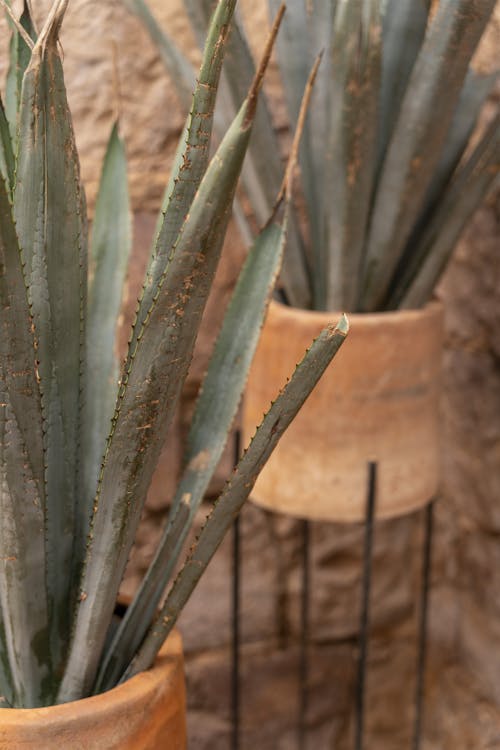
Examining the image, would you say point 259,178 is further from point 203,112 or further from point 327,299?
point 203,112

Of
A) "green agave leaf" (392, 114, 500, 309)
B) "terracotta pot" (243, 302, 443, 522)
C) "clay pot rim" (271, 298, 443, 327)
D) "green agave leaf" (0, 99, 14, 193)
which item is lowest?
"terracotta pot" (243, 302, 443, 522)

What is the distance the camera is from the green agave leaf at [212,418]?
65cm

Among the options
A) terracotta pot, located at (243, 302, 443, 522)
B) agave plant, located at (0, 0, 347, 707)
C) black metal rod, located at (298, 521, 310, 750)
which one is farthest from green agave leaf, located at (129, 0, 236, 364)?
black metal rod, located at (298, 521, 310, 750)

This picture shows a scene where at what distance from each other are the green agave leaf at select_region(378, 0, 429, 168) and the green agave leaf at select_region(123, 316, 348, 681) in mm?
442

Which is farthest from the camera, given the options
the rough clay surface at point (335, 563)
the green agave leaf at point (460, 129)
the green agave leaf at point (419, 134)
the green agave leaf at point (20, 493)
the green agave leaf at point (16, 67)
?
the rough clay surface at point (335, 563)

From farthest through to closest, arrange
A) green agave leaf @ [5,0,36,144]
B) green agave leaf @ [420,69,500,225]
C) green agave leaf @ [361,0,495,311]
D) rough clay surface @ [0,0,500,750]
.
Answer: rough clay surface @ [0,0,500,750], green agave leaf @ [420,69,500,225], green agave leaf @ [361,0,495,311], green agave leaf @ [5,0,36,144]

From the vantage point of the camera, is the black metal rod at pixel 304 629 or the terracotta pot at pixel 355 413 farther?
the black metal rod at pixel 304 629

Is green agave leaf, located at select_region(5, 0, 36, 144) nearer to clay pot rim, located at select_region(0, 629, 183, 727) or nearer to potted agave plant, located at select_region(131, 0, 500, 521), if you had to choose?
potted agave plant, located at select_region(131, 0, 500, 521)

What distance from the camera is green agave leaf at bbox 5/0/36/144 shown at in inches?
24.9

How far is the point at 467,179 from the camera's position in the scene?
922mm

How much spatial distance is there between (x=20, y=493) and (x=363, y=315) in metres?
0.44

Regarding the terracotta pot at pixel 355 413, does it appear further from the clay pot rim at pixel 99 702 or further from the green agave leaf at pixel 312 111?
the clay pot rim at pixel 99 702

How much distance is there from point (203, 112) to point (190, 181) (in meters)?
0.05

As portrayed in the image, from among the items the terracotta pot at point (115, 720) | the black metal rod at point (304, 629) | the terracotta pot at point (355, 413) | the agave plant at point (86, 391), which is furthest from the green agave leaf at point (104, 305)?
the black metal rod at point (304, 629)
